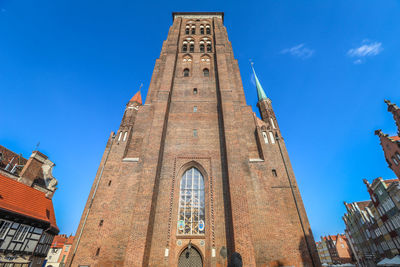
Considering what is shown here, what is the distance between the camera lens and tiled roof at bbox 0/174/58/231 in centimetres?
1446

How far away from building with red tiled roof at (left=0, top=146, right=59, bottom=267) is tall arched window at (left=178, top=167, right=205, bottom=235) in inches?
466

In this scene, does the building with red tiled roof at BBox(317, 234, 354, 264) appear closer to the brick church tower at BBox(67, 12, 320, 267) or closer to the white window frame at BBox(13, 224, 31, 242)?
the brick church tower at BBox(67, 12, 320, 267)

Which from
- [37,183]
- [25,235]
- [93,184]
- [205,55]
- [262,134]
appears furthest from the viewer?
[205,55]

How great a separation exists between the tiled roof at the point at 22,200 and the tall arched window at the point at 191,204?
1187 centimetres

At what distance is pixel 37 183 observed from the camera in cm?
2198

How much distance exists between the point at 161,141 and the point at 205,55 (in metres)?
13.8

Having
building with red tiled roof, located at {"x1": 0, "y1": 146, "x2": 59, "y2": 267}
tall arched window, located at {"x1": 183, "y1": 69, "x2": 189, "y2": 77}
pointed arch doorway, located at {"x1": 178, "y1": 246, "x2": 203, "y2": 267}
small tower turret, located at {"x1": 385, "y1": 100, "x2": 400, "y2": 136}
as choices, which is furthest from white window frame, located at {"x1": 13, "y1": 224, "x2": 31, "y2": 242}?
small tower turret, located at {"x1": 385, "y1": 100, "x2": 400, "y2": 136}

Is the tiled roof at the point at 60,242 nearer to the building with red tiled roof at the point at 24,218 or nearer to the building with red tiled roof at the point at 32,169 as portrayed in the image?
the building with red tiled roof at the point at 32,169

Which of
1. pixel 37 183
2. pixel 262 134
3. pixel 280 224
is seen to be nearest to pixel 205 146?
pixel 262 134

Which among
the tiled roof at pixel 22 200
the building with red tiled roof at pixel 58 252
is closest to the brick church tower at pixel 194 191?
the tiled roof at pixel 22 200

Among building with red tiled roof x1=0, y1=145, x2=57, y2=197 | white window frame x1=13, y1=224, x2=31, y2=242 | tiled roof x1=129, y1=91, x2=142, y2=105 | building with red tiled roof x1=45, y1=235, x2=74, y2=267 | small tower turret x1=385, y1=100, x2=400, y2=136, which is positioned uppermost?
tiled roof x1=129, y1=91, x2=142, y2=105

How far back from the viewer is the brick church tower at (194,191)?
11047 millimetres

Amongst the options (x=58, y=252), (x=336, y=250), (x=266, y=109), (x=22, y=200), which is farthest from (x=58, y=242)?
(x=336, y=250)

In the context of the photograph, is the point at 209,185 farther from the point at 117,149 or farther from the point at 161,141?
the point at 117,149
